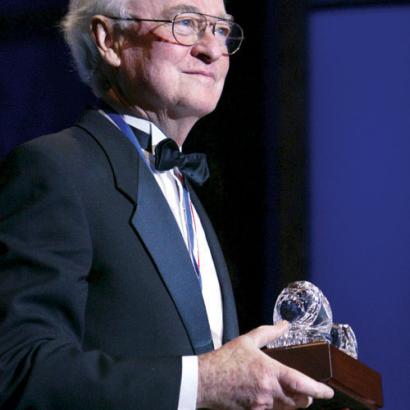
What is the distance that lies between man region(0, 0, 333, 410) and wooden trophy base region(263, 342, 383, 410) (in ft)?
0.12

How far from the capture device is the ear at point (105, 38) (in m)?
2.06

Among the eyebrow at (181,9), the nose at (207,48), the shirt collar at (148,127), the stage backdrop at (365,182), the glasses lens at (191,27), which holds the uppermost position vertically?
the eyebrow at (181,9)

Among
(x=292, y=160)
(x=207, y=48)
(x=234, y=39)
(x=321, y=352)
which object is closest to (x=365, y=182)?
(x=292, y=160)

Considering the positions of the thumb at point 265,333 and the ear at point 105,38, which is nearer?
the thumb at point 265,333

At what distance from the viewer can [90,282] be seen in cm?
167

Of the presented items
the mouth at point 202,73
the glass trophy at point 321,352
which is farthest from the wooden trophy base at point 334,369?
the mouth at point 202,73

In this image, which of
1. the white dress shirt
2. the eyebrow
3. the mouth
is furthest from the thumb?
the eyebrow

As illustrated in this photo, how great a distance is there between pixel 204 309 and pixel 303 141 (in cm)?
139

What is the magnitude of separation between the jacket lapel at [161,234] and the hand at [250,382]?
0.72ft

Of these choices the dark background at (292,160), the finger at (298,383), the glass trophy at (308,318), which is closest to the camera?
the finger at (298,383)

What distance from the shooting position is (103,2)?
2.06 meters

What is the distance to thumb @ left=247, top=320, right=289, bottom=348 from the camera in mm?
1500

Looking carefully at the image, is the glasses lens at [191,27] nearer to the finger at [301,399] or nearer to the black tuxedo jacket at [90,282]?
the black tuxedo jacket at [90,282]

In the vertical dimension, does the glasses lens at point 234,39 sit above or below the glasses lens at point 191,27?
below
